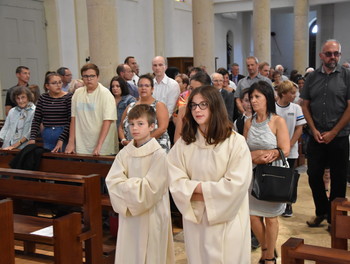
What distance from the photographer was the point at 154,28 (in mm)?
15953

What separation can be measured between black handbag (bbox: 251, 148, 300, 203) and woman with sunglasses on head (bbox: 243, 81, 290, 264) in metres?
0.12

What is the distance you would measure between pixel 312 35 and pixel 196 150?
83.2 feet

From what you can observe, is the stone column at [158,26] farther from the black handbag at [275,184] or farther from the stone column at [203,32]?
the black handbag at [275,184]

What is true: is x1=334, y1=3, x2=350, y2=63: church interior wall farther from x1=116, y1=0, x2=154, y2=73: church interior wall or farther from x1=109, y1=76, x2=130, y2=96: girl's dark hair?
x1=109, y1=76, x2=130, y2=96: girl's dark hair

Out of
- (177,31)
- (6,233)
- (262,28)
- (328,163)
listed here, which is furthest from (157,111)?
(177,31)

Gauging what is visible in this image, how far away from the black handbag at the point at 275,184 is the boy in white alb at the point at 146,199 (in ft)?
2.70

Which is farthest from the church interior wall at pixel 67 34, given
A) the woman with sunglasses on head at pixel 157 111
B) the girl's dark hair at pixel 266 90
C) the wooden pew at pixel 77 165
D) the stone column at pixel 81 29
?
the girl's dark hair at pixel 266 90

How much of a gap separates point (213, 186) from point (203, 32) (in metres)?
8.79

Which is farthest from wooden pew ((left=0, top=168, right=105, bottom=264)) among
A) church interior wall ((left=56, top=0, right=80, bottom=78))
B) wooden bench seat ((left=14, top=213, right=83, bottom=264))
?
church interior wall ((left=56, top=0, right=80, bottom=78))

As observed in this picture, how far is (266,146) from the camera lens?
12.8 feet

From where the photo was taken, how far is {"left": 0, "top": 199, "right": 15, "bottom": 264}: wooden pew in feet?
8.98

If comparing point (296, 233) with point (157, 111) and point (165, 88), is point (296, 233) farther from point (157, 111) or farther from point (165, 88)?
point (165, 88)

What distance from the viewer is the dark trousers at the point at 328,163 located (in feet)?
15.8

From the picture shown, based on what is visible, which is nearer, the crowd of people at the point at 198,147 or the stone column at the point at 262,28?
the crowd of people at the point at 198,147
